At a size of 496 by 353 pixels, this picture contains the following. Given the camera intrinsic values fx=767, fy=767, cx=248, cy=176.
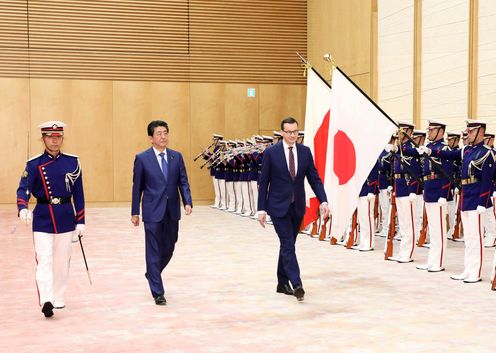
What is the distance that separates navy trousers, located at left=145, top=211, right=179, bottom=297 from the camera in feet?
21.7

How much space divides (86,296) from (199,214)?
31.8 feet

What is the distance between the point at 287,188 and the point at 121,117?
1302cm

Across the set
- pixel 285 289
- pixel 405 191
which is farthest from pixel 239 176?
pixel 285 289

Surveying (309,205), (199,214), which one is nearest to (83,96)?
(199,214)

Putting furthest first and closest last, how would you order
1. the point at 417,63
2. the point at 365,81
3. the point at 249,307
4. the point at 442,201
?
the point at 365,81
the point at 417,63
the point at 442,201
the point at 249,307

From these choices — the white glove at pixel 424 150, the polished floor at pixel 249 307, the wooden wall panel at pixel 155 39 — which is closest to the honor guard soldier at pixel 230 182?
the wooden wall panel at pixel 155 39

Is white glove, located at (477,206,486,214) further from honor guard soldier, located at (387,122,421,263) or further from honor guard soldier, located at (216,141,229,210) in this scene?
honor guard soldier, located at (216,141,229,210)

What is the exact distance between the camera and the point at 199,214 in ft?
55.0

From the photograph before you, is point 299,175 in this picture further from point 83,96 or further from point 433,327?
point 83,96

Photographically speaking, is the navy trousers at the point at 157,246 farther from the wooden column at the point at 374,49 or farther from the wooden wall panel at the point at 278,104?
the wooden wall panel at the point at 278,104

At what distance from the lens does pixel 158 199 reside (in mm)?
6605

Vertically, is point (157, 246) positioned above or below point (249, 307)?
above

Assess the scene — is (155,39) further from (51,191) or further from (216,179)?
(51,191)

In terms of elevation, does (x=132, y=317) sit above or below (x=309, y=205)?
below
